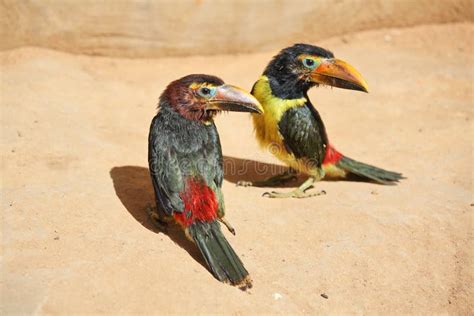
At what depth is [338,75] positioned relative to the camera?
5.21 m

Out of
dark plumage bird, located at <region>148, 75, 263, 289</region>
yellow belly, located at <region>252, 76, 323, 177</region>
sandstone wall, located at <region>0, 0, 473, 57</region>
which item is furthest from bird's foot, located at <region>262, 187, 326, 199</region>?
sandstone wall, located at <region>0, 0, 473, 57</region>

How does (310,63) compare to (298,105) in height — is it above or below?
above

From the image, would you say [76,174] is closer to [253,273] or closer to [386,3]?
[253,273]

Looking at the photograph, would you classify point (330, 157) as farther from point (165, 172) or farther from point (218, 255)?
point (218, 255)

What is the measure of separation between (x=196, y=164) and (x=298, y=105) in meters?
1.46

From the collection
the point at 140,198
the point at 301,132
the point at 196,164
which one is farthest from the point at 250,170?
the point at 196,164

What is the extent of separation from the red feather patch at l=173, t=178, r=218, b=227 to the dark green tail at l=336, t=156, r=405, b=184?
1.94 meters

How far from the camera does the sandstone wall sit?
711 cm

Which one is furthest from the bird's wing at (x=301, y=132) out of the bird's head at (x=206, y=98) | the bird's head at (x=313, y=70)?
the bird's head at (x=206, y=98)

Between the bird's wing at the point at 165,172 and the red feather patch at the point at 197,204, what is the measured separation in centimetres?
4

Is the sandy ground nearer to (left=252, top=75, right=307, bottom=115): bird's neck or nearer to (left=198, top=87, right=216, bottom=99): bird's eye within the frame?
(left=252, top=75, right=307, bottom=115): bird's neck

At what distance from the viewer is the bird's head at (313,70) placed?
5.21 m

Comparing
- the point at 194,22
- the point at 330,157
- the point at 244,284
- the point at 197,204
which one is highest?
the point at 194,22

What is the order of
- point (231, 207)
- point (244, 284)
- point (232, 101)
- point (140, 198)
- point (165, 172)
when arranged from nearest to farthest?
point (244, 284) < point (165, 172) < point (232, 101) < point (140, 198) < point (231, 207)
